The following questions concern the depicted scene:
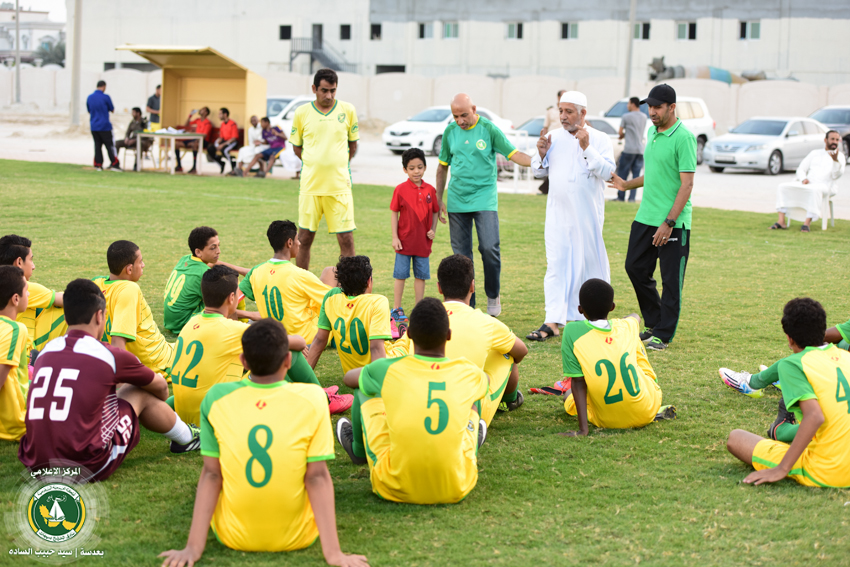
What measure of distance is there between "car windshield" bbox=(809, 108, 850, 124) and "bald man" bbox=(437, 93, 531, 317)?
76.8 feet

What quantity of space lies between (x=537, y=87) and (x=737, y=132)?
19238 millimetres

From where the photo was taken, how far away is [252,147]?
20.4 m

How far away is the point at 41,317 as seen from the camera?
16.8 feet

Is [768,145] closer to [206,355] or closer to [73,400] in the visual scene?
[206,355]

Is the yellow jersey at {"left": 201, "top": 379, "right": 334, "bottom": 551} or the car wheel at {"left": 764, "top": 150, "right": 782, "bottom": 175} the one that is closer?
the yellow jersey at {"left": 201, "top": 379, "right": 334, "bottom": 551}

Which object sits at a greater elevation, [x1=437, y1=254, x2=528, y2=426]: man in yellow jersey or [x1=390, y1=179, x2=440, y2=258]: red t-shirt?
[x1=390, y1=179, x2=440, y2=258]: red t-shirt

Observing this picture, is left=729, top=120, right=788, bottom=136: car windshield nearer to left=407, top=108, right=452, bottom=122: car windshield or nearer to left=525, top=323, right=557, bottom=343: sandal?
left=407, top=108, right=452, bottom=122: car windshield

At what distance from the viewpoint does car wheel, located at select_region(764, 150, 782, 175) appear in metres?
23.3

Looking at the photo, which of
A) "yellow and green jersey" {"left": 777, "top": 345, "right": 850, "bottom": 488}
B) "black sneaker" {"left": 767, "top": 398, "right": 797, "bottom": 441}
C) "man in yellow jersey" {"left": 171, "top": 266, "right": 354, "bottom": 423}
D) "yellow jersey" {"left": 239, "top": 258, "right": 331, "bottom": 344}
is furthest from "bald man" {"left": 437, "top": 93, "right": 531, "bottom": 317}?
"yellow and green jersey" {"left": 777, "top": 345, "right": 850, "bottom": 488}

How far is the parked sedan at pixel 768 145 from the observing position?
23203mm

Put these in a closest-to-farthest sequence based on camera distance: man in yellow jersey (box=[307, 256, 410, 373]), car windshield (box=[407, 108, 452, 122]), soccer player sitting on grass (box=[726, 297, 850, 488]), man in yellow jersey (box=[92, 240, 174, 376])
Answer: soccer player sitting on grass (box=[726, 297, 850, 488]), man in yellow jersey (box=[92, 240, 174, 376]), man in yellow jersey (box=[307, 256, 410, 373]), car windshield (box=[407, 108, 452, 122])

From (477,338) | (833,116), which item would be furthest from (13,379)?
(833,116)

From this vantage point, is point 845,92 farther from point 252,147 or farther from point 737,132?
point 252,147

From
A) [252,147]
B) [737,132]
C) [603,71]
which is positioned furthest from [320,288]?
[603,71]
